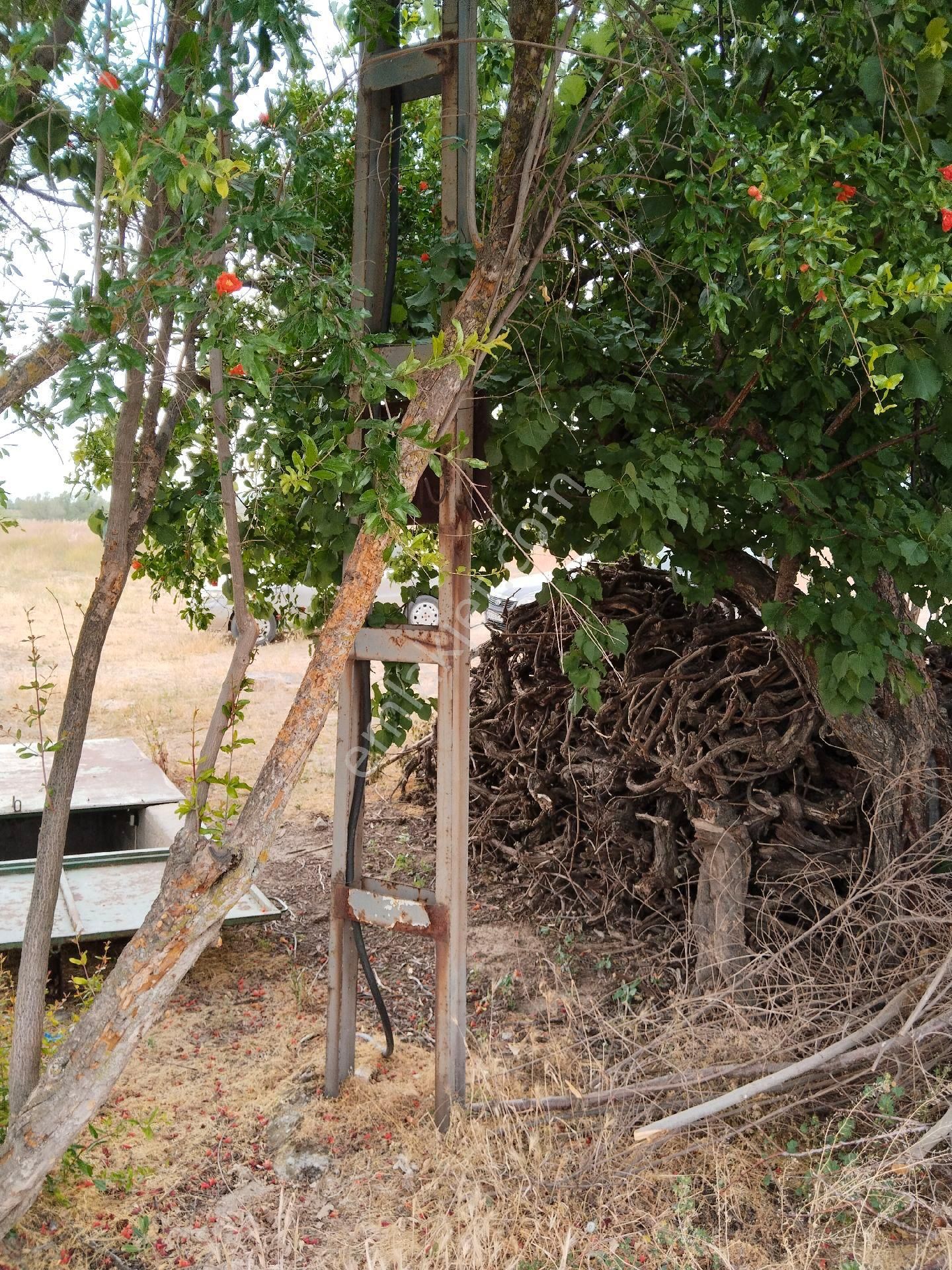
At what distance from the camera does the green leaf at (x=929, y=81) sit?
2.65 meters

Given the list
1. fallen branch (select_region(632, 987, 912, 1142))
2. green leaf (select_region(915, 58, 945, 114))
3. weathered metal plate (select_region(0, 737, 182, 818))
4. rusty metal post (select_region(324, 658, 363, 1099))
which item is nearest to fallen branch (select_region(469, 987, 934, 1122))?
fallen branch (select_region(632, 987, 912, 1142))

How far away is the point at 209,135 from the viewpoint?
84.6 inches

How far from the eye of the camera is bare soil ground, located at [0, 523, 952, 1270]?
307 cm

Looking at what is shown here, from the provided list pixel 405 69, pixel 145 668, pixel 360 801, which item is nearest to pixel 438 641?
pixel 360 801

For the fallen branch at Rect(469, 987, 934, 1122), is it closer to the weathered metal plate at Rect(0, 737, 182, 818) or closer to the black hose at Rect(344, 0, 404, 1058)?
the black hose at Rect(344, 0, 404, 1058)

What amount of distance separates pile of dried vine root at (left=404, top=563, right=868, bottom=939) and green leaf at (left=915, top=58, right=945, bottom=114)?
2.57 meters

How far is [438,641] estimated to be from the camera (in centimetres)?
361

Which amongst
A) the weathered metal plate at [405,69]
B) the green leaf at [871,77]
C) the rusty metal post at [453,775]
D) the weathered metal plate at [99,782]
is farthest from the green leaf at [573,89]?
the weathered metal plate at [99,782]

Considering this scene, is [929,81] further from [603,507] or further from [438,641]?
[438,641]

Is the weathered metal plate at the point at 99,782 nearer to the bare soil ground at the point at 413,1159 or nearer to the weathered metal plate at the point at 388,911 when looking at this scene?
the bare soil ground at the point at 413,1159

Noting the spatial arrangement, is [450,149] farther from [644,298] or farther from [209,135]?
[209,135]

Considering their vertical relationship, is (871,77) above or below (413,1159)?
above

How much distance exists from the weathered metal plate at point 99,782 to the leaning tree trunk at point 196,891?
3.47 metres

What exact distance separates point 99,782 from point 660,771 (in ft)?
12.8
